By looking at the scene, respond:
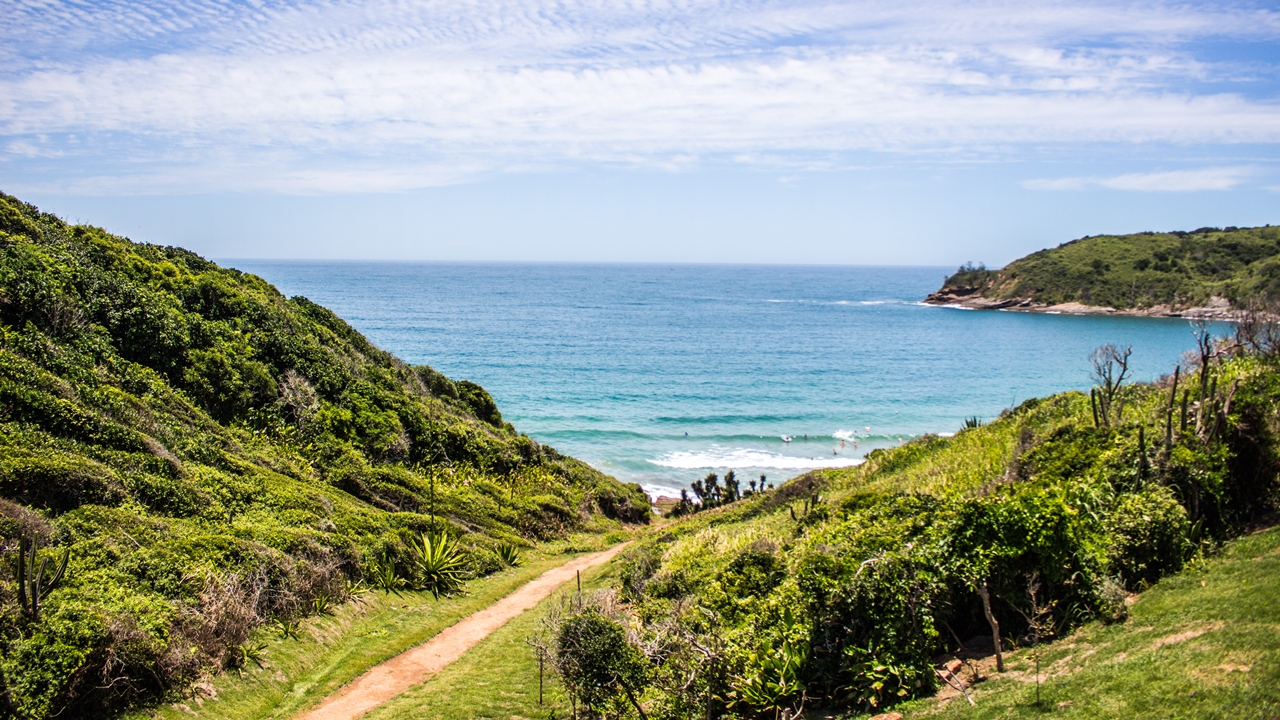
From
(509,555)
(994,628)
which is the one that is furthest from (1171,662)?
(509,555)

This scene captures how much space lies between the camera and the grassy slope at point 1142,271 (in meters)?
122

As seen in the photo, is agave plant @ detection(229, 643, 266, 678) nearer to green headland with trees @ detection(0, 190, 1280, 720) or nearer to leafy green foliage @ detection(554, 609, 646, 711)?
green headland with trees @ detection(0, 190, 1280, 720)

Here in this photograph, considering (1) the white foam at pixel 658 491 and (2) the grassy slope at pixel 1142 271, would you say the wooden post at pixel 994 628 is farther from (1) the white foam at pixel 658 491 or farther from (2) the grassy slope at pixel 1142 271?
(2) the grassy slope at pixel 1142 271

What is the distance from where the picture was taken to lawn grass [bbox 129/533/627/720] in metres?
11.2

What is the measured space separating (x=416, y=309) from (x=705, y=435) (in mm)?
91481

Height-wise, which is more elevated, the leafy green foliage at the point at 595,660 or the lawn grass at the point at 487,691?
the leafy green foliage at the point at 595,660

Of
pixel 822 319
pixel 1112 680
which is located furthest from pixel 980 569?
pixel 822 319

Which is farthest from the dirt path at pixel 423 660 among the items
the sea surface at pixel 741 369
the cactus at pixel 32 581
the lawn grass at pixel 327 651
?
the sea surface at pixel 741 369

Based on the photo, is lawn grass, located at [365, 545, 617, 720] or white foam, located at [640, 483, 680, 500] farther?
white foam, located at [640, 483, 680, 500]

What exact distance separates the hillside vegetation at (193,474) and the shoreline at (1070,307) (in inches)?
3827

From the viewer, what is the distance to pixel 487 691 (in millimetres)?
12656

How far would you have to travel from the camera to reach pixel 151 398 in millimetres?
19953

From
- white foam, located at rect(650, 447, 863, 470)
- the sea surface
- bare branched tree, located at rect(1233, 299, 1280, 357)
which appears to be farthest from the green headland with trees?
the sea surface

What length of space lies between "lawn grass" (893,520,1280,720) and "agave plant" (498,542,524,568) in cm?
1382
